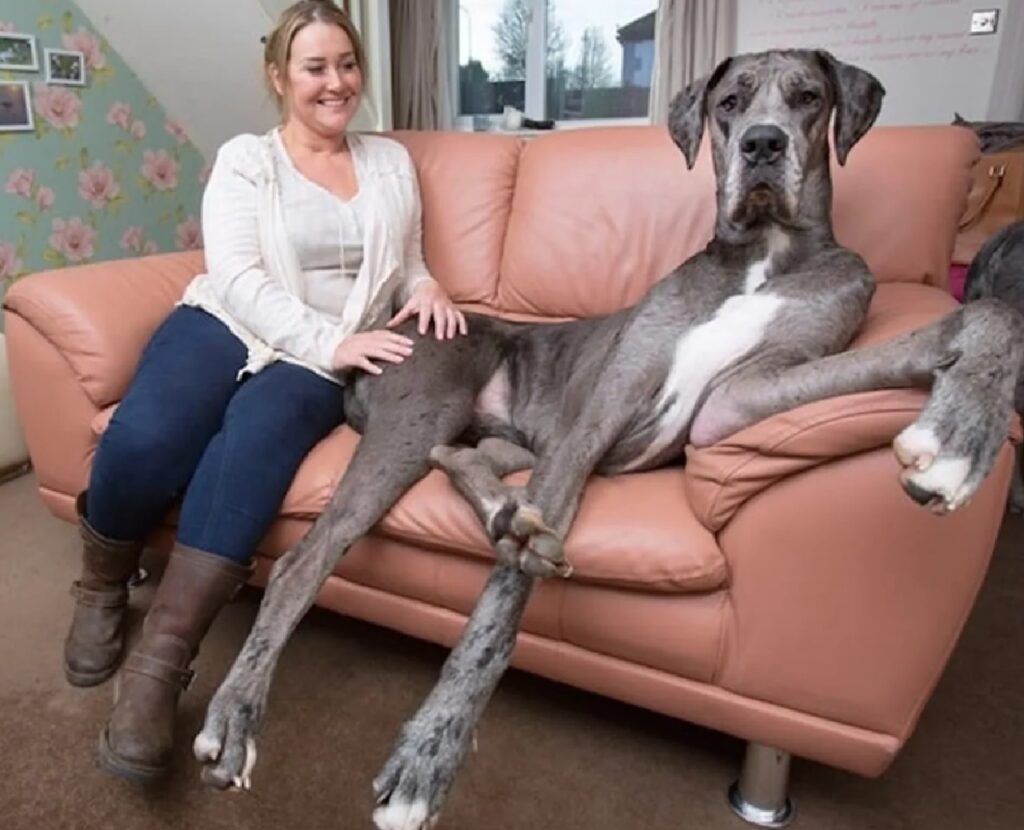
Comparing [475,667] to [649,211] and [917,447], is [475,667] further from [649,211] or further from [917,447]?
[649,211]

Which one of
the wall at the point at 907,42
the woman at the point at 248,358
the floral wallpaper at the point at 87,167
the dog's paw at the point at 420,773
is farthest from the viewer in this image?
the wall at the point at 907,42

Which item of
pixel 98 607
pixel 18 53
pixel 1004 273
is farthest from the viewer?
Result: pixel 18 53

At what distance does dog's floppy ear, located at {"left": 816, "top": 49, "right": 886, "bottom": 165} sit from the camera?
54.9 inches

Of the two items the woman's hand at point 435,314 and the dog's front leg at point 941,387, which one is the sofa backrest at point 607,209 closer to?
the woman's hand at point 435,314

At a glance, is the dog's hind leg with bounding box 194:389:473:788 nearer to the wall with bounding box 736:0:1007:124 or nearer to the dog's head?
the dog's head

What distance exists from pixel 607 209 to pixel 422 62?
110 inches

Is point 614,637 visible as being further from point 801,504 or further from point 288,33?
point 288,33

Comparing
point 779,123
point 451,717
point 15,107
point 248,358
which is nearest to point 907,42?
point 779,123

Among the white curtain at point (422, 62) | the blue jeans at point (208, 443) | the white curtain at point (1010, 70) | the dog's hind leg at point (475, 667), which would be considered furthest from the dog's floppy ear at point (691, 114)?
the white curtain at point (422, 62)

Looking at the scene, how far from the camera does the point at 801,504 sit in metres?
1.10

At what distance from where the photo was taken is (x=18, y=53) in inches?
106

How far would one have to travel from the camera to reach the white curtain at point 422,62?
4.23m

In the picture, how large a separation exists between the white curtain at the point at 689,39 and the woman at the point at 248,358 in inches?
89.2

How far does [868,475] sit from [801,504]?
0.09 meters
